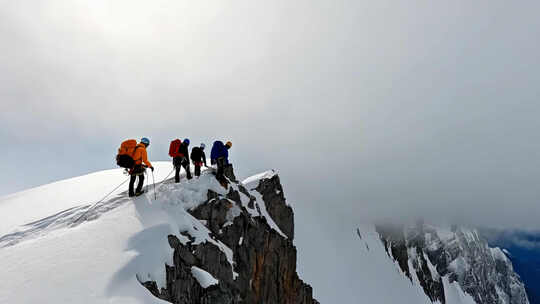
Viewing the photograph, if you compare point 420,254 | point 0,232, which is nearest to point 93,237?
point 0,232

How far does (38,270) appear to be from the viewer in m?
9.16

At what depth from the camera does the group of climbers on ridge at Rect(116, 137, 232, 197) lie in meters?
14.3

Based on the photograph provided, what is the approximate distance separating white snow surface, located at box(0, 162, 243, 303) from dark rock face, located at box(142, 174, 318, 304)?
24.1 inches

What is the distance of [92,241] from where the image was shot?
35.9ft

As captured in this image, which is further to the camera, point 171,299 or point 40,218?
point 40,218

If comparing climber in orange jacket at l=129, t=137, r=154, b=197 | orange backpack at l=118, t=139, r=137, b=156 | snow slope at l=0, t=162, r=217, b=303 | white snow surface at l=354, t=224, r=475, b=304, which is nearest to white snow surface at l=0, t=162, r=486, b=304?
snow slope at l=0, t=162, r=217, b=303

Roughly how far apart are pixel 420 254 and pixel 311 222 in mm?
111615

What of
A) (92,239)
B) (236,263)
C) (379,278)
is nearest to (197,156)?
(236,263)

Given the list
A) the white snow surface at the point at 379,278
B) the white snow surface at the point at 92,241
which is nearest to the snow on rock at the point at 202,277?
the white snow surface at the point at 92,241

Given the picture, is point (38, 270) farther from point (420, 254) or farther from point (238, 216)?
point (420, 254)

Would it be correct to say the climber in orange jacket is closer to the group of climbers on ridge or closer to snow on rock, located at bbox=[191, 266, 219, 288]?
the group of climbers on ridge

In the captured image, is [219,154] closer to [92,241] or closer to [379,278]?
[92,241]

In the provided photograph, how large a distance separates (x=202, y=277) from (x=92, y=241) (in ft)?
15.3

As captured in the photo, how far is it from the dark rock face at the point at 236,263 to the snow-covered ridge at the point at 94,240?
0.45 m
